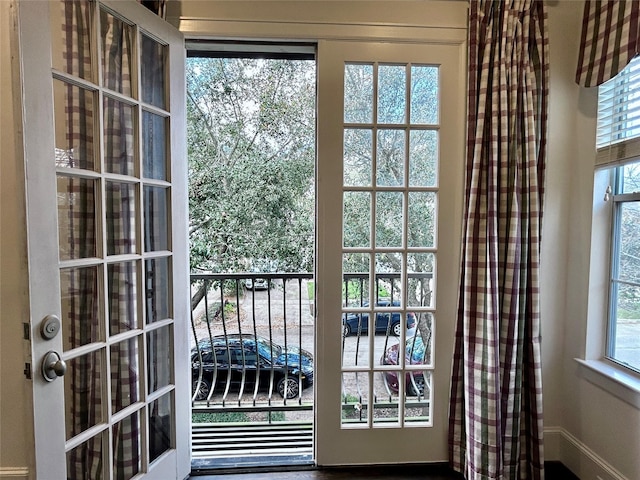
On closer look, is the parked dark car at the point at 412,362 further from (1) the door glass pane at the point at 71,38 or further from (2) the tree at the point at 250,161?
(1) the door glass pane at the point at 71,38

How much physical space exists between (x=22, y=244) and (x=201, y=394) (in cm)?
216

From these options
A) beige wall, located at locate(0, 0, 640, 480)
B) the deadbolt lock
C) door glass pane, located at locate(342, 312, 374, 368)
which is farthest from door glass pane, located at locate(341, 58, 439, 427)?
the deadbolt lock

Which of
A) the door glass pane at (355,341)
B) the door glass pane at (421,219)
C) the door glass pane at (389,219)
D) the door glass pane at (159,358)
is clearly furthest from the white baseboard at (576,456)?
the door glass pane at (159,358)

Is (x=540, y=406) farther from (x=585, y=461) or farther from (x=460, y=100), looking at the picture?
(x=460, y=100)

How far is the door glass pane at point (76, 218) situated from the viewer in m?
1.16

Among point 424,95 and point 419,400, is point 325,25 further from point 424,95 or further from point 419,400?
point 419,400

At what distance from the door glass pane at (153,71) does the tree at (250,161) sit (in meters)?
1.55

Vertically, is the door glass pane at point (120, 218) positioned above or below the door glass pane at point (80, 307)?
above

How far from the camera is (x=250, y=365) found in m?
2.81

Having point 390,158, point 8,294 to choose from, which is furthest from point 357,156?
point 8,294

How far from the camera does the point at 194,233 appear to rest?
323 cm

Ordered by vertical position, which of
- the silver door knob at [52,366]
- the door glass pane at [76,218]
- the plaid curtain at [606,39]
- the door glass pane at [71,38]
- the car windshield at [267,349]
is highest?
the plaid curtain at [606,39]

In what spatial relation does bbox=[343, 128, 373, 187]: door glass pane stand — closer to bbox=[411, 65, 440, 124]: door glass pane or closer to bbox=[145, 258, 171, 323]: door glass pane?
bbox=[411, 65, 440, 124]: door glass pane

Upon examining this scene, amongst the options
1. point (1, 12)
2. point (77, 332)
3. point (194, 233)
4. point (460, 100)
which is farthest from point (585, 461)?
point (1, 12)
